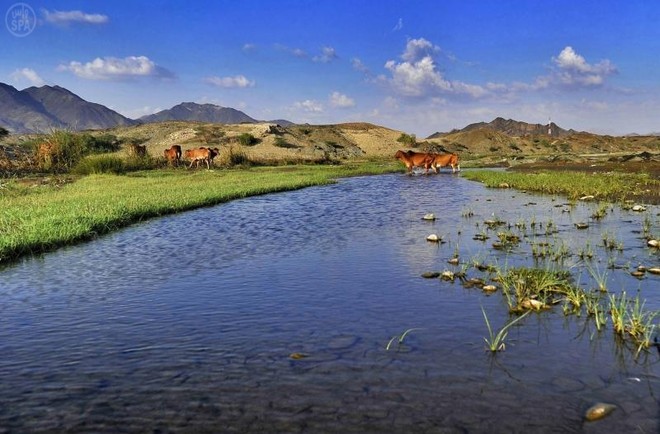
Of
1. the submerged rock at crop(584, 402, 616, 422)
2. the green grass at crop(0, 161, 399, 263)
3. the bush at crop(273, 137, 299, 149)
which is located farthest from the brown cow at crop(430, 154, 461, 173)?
the submerged rock at crop(584, 402, 616, 422)

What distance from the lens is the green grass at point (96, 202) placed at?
47.2ft

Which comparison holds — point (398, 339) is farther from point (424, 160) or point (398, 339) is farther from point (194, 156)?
point (194, 156)

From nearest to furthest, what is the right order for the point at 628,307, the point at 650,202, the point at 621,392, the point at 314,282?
the point at 621,392 < the point at 628,307 < the point at 314,282 < the point at 650,202

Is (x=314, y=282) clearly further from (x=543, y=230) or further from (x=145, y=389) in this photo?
(x=543, y=230)

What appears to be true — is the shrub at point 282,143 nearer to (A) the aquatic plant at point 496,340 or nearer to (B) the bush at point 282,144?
(B) the bush at point 282,144

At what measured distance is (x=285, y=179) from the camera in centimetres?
3600

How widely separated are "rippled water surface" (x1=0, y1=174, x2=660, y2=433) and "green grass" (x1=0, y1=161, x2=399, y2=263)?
1.14 m

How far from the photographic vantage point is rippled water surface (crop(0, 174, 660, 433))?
5.17 m

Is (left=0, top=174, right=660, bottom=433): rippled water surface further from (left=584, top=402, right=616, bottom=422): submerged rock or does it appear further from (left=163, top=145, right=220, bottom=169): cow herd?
(left=163, top=145, right=220, bottom=169): cow herd

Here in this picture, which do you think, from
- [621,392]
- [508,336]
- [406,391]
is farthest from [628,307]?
[406,391]

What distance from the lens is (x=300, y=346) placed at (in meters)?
6.99

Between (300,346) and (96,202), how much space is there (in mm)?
16371

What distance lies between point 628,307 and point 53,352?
8081 mm

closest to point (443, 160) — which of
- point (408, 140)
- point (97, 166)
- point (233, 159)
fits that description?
point (233, 159)
